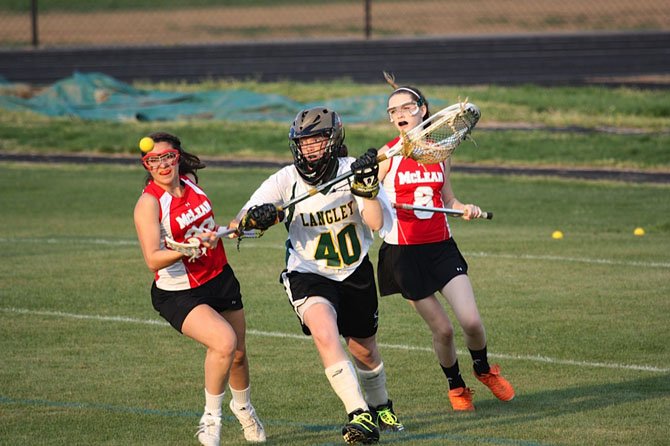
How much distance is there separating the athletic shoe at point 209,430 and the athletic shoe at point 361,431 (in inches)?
35.1

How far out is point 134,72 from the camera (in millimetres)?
35031

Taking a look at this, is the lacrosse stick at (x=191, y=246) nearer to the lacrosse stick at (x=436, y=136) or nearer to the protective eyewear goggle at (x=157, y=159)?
the protective eyewear goggle at (x=157, y=159)

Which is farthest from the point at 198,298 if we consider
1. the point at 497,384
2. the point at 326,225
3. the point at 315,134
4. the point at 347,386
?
the point at 497,384

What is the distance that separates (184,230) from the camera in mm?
7785

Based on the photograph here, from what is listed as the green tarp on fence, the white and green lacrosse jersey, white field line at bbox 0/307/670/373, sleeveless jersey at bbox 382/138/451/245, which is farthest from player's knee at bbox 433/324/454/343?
the green tarp on fence

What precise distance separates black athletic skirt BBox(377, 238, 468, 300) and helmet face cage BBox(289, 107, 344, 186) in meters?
1.27

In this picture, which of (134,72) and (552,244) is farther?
(134,72)

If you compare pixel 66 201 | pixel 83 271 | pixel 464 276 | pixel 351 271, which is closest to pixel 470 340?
pixel 464 276

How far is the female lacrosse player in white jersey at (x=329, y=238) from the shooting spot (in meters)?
7.60

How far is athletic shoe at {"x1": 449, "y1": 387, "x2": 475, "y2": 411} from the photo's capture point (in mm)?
8664

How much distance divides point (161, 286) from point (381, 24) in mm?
40754

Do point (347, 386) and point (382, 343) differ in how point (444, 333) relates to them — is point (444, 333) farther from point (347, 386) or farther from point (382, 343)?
point (382, 343)

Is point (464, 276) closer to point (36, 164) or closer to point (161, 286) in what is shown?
point (161, 286)

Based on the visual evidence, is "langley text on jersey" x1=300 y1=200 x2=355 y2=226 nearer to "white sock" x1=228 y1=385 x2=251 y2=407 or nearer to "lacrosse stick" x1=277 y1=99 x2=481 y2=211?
"lacrosse stick" x1=277 y1=99 x2=481 y2=211
